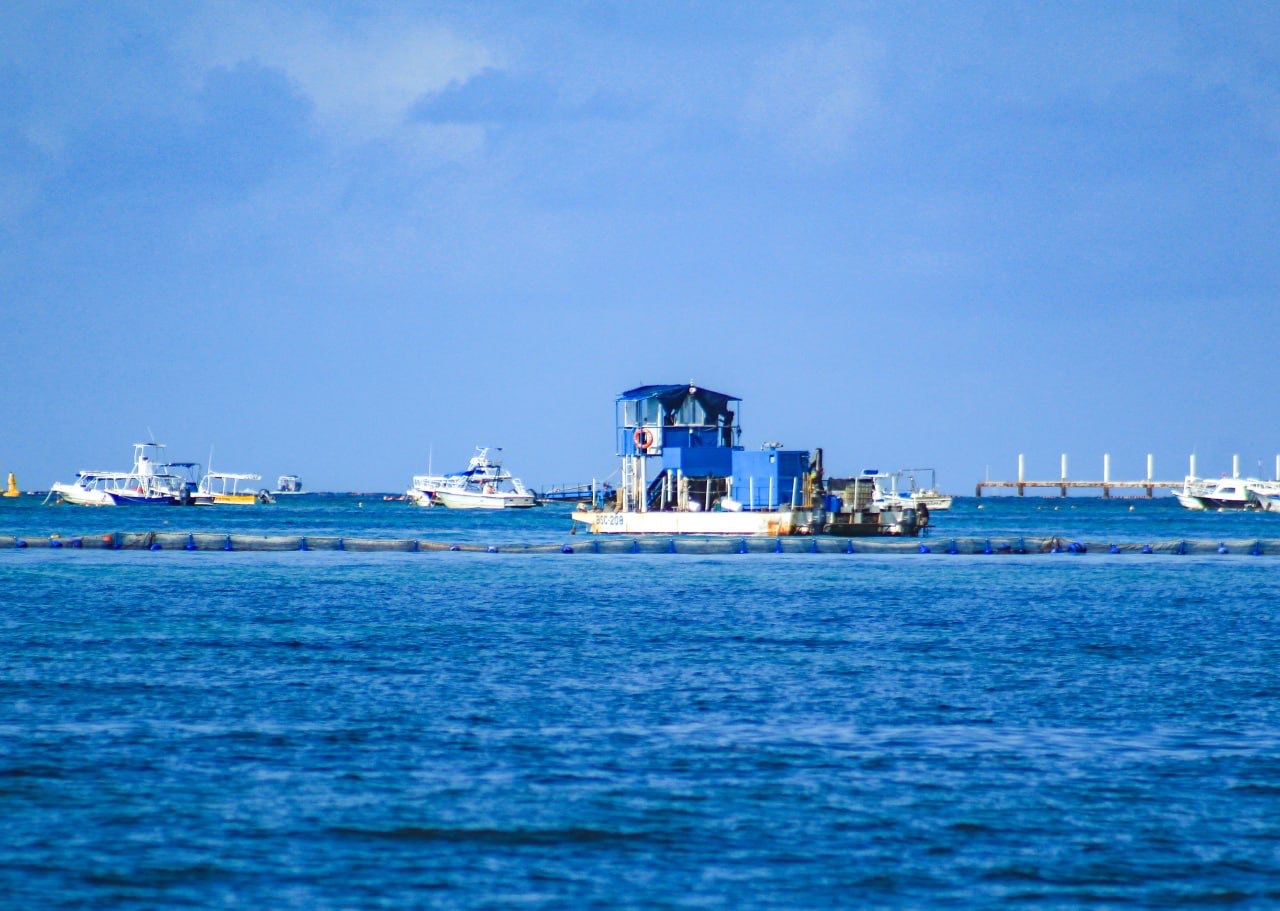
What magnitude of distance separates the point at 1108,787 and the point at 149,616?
1070 inches

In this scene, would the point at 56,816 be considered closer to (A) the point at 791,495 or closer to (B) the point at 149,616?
(B) the point at 149,616

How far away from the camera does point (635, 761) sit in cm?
1873

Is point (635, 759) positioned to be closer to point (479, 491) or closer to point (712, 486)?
point (712, 486)

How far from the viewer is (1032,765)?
61.4ft

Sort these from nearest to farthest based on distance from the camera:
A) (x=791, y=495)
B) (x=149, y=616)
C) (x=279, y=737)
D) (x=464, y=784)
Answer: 1. (x=464, y=784)
2. (x=279, y=737)
3. (x=149, y=616)
4. (x=791, y=495)

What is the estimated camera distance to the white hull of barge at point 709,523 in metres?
85.4

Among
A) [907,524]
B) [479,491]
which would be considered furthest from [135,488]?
[907,524]

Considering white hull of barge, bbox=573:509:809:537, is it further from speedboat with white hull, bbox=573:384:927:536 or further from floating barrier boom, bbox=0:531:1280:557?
floating barrier boom, bbox=0:531:1280:557

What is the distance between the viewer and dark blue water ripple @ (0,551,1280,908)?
14.0m

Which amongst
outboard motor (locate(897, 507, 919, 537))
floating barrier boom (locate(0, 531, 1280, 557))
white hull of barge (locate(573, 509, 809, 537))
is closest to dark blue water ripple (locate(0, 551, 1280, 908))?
floating barrier boom (locate(0, 531, 1280, 557))

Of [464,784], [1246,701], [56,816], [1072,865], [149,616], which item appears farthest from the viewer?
[149,616]

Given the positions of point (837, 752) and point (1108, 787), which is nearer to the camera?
point (1108, 787)

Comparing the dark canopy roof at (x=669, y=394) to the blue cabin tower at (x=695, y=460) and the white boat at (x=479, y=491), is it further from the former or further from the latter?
the white boat at (x=479, y=491)

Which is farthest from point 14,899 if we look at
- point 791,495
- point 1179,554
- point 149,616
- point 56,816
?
point 791,495
